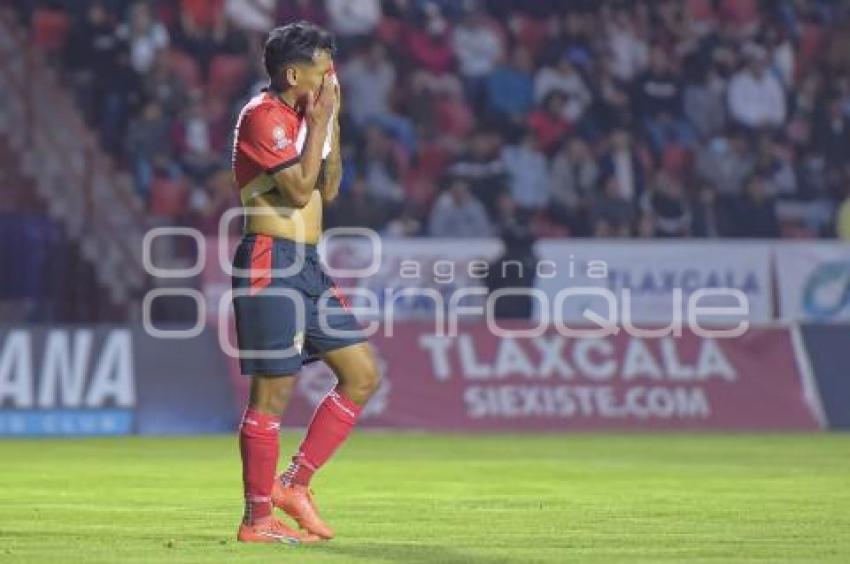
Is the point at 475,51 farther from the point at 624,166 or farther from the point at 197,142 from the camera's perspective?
the point at 197,142

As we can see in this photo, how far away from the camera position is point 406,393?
22375mm

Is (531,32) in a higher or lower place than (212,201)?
higher

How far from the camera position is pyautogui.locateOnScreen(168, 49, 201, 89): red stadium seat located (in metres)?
25.4

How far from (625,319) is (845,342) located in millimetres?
2405

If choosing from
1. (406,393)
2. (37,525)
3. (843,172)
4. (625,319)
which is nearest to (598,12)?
(843,172)

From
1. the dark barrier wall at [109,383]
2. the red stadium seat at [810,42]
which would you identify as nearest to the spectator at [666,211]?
the red stadium seat at [810,42]

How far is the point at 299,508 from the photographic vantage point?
10508 mm

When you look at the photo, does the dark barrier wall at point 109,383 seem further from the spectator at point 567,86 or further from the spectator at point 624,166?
the spectator at point 567,86

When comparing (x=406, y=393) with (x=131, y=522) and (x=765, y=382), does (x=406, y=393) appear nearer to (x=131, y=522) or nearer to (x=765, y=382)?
(x=765, y=382)

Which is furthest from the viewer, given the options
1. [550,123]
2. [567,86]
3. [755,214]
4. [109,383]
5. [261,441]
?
[567,86]

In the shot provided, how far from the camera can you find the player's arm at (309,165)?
10203mm

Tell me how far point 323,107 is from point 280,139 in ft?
0.85

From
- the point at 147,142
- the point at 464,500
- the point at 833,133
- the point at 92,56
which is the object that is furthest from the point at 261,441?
the point at 833,133

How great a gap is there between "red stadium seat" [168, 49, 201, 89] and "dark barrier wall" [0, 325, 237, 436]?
4.47 meters
